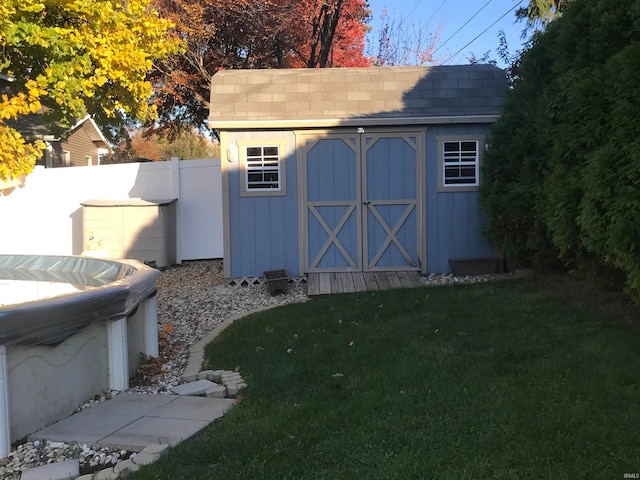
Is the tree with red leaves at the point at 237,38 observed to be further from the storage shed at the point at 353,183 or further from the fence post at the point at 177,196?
the storage shed at the point at 353,183

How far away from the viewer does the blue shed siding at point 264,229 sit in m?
8.43

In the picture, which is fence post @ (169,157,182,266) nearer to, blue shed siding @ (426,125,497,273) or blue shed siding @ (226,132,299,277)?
blue shed siding @ (226,132,299,277)

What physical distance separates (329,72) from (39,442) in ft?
23.6

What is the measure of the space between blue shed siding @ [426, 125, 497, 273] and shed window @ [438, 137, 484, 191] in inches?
3.6

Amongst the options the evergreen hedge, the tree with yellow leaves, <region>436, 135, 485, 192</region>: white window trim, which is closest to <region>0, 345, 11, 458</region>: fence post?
the evergreen hedge

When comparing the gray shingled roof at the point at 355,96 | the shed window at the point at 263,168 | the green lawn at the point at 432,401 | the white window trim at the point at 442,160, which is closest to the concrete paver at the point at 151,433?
the green lawn at the point at 432,401

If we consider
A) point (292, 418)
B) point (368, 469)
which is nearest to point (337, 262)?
point (292, 418)

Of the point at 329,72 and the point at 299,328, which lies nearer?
the point at 299,328

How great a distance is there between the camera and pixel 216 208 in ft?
36.0

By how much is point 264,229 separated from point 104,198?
14.7 ft

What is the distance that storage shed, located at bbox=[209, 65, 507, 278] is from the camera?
27.5ft

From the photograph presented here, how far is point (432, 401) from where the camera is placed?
11.0ft

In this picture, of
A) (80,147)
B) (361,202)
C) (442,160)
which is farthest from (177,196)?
(80,147)

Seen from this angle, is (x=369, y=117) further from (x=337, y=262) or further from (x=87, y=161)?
(x=87, y=161)
